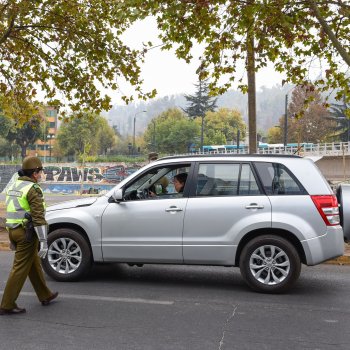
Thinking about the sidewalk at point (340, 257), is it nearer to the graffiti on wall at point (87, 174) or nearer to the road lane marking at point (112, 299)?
the road lane marking at point (112, 299)

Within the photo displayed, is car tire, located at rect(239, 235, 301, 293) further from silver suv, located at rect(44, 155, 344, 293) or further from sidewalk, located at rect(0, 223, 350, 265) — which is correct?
sidewalk, located at rect(0, 223, 350, 265)

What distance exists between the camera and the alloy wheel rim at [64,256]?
6848 mm

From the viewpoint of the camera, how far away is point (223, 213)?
6352 mm

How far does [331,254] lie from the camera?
6.18m

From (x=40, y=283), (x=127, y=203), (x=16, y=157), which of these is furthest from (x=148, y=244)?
(x=16, y=157)

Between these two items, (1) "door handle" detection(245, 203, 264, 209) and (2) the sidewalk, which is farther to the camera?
(2) the sidewalk

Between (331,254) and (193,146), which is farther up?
(193,146)

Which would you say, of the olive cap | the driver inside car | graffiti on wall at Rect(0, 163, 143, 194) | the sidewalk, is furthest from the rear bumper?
graffiti on wall at Rect(0, 163, 143, 194)

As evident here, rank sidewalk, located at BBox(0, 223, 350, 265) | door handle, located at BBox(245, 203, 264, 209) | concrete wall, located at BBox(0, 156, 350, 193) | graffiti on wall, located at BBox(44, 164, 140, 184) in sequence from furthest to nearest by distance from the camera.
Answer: graffiti on wall, located at BBox(44, 164, 140, 184), concrete wall, located at BBox(0, 156, 350, 193), sidewalk, located at BBox(0, 223, 350, 265), door handle, located at BBox(245, 203, 264, 209)

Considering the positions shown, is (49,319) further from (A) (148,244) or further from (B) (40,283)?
(A) (148,244)

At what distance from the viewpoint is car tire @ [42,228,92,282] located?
6.80 metres

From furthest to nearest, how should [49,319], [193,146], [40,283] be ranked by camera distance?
[193,146] < [40,283] < [49,319]

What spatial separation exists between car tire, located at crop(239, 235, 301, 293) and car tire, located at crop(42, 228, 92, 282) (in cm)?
208

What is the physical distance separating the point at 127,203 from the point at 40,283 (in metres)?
1.60
